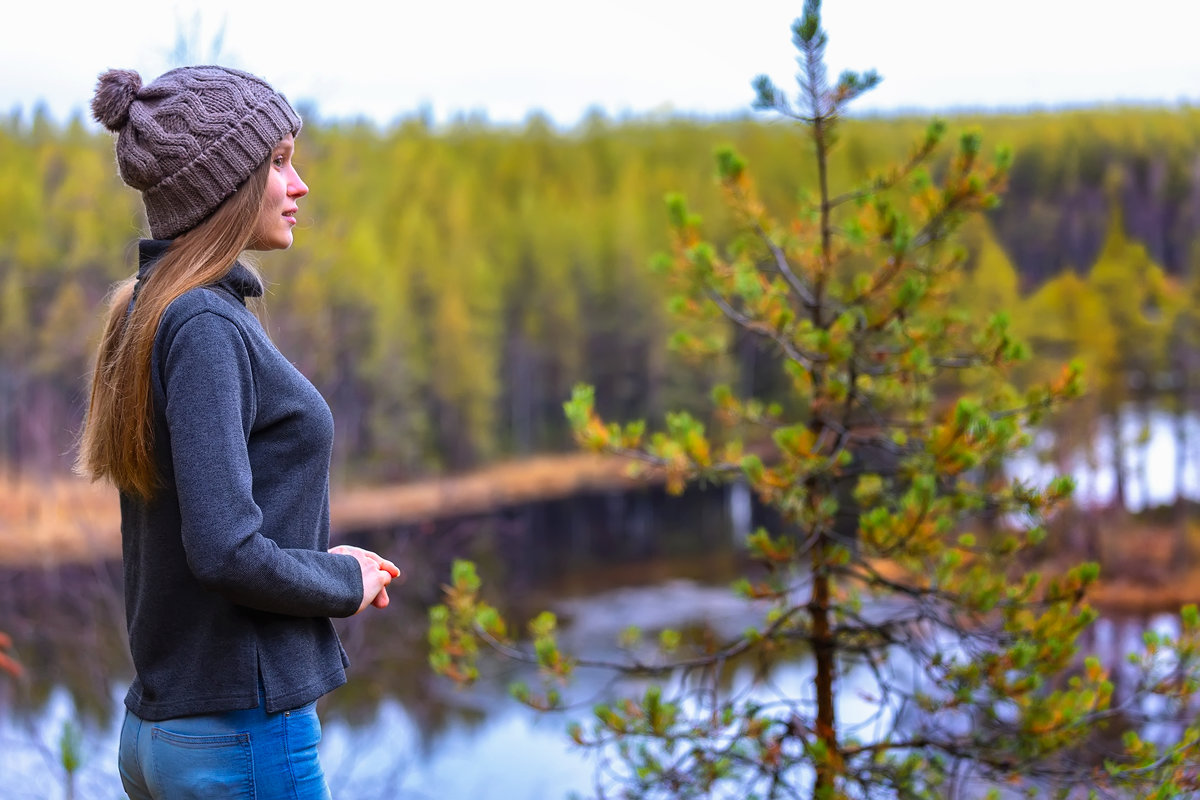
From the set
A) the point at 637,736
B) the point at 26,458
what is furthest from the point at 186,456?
the point at 26,458

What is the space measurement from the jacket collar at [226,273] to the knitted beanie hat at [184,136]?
0.05 ft

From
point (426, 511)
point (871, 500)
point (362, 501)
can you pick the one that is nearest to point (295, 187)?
point (871, 500)

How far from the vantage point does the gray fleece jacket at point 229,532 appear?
1.04 metres

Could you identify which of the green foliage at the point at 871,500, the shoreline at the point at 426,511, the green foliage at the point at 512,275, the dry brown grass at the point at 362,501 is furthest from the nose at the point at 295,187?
the dry brown grass at the point at 362,501

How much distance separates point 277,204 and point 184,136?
0.12 metres

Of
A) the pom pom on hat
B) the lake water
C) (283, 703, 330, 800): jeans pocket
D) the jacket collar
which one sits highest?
the pom pom on hat

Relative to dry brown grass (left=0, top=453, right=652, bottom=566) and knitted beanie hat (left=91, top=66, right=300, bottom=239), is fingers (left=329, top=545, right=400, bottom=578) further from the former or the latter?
dry brown grass (left=0, top=453, right=652, bottom=566)

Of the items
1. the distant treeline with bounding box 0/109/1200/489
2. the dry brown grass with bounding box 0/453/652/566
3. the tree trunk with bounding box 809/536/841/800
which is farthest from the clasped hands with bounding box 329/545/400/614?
the dry brown grass with bounding box 0/453/652/566

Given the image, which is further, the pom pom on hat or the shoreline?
the shoreline

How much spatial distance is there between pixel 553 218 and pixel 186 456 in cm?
2689

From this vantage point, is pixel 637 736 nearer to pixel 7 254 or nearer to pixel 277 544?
pixel 277 544

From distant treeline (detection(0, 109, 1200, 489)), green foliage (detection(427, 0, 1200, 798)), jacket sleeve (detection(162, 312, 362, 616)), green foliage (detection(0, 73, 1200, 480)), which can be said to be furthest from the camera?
distant treeline (detection(0, 109, 1200, 489))

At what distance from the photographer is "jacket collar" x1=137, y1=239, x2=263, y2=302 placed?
1.18 metres

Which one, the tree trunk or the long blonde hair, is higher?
the long blonde hair
